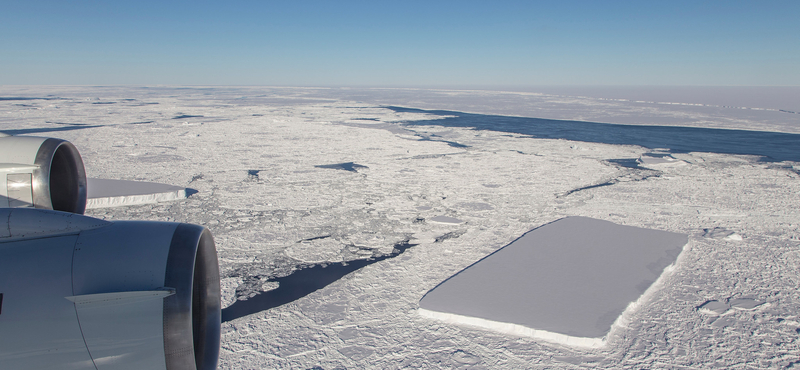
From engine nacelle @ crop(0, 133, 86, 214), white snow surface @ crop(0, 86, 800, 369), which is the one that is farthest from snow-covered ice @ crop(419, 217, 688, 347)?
engine nacelle @ crop(0, 133, 86, 214)

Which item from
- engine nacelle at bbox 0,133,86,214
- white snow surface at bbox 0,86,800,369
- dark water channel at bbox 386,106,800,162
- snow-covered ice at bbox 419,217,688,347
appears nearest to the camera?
white snow surface at bbox 0,86,800,369

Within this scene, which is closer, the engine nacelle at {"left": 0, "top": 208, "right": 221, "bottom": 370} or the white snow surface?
the engine nacelle at {"left": 0, "top": 208, "right": 221, "bottom": 370}

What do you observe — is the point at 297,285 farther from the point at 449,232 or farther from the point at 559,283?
the point at 559,283

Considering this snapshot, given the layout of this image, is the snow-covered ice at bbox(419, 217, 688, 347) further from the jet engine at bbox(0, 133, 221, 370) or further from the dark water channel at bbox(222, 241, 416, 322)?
the jet engine at bbox(0, 133, 221, 370)

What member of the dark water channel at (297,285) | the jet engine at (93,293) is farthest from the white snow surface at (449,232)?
the jet engine at (93,293)

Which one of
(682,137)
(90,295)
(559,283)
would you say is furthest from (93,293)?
(682,137)

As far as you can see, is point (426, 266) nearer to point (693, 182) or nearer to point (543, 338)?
point (543, 338)
